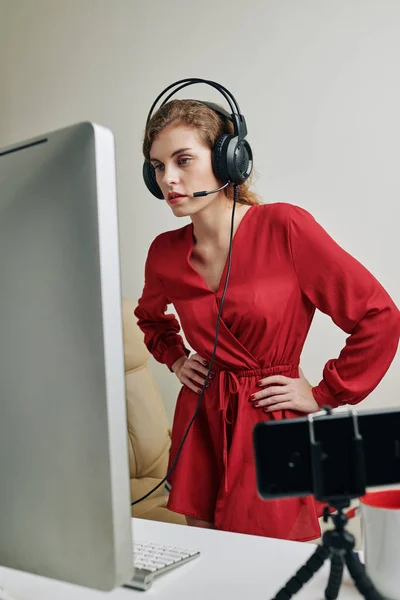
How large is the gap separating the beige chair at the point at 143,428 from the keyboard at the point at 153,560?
111cm

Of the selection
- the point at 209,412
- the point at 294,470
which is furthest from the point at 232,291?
the point at 294,470

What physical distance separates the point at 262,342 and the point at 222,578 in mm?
624

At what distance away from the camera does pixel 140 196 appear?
248cm

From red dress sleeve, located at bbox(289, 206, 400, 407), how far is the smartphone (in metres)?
0.76

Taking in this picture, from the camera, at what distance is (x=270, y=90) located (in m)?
2.22

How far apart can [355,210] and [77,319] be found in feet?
5.80

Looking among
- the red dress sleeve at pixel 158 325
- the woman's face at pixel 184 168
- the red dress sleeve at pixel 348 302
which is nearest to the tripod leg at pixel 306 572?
the red dress sleeve at pixel 348 302

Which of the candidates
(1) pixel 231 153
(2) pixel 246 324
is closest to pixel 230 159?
(1) pixel 231 153

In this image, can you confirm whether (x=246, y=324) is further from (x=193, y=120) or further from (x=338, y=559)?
(x=338, y=559)

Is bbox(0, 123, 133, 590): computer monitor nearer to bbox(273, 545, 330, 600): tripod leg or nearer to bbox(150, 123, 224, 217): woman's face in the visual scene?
bbox(273, 545, 330, 600): tripod leg

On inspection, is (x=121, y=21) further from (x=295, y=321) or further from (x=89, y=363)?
(x=89, y=363)

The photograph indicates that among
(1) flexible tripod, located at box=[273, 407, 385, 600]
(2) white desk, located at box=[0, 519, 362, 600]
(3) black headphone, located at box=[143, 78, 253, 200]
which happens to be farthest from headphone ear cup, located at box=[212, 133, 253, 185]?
(1) flexible tripod, located at box=[273, 407, 385, 600]

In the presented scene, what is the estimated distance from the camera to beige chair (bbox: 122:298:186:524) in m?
1.97

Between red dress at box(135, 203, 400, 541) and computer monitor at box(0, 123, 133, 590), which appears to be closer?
computer monitor at box(0, 123, 133, 590)
